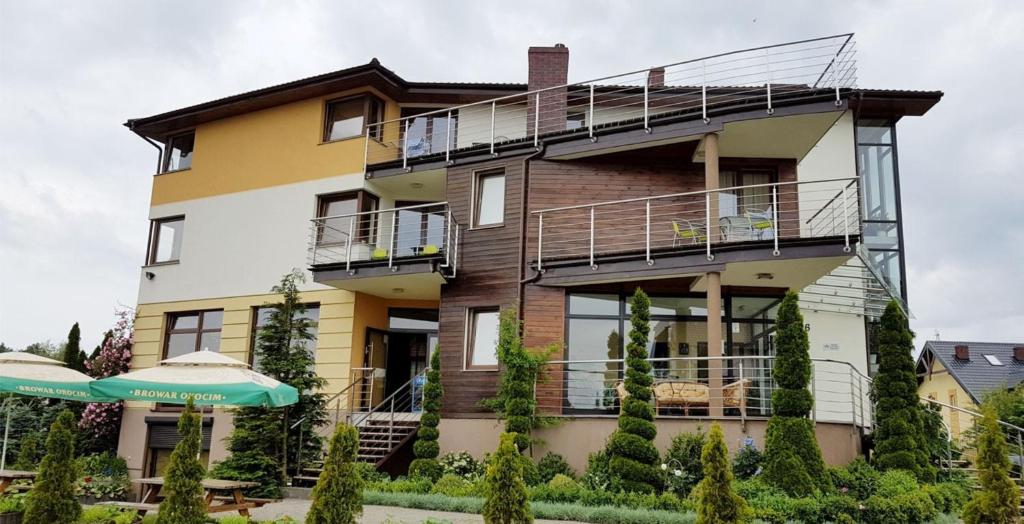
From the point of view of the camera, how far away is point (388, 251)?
708 inches

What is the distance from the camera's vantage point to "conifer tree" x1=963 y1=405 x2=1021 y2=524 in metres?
8.85

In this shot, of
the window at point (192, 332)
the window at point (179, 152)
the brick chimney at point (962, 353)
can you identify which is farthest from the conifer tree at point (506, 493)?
the brick chimney at point (962, 353)

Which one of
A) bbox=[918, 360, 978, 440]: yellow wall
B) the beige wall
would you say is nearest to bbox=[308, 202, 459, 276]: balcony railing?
the beige wall

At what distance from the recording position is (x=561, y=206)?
16.8 m

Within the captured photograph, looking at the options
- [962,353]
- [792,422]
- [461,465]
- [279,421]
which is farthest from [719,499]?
[962,353]

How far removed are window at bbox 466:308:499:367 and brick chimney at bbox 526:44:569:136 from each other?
4.08 metres

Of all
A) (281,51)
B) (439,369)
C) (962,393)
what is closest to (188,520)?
(439,369)

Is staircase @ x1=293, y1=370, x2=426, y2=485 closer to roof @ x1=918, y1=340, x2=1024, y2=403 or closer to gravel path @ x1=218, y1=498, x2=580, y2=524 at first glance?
gravel path @ x1=218, y1=498, x2=580, y2=524

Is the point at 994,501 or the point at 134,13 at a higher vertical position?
the point at 134,13

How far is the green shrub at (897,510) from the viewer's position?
1052 cm

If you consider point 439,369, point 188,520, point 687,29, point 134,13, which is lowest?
point 188,520

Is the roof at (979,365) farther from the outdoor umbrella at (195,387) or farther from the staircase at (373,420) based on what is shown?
the outdoor umbrella at (195,387)

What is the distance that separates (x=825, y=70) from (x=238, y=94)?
13258 mm

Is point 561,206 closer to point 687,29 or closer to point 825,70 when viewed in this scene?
point 687,29
